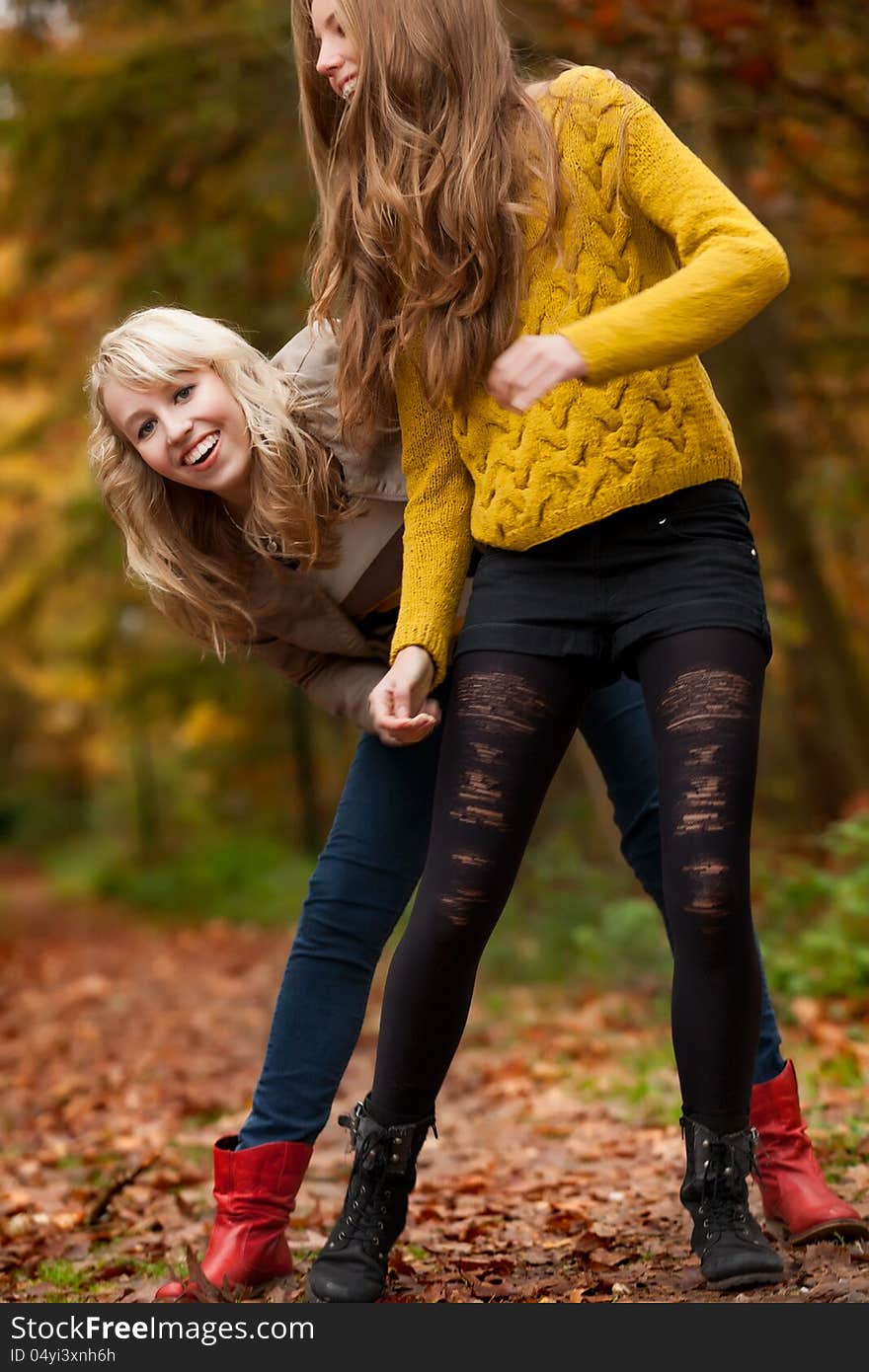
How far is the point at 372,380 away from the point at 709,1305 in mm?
1733

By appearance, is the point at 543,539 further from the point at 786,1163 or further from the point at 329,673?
the point at 786,1163

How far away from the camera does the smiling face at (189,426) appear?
2881 millimetres

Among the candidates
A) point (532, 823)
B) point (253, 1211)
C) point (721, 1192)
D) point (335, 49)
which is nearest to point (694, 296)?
point (335, 49)

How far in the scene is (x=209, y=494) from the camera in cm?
310

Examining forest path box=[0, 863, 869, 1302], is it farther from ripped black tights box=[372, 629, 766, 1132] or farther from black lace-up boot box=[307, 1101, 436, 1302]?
ripped black tights box=[372, 629, 766, 1132]

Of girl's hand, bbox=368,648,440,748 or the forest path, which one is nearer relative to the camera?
girl's hand, bbox=368,648,440,748

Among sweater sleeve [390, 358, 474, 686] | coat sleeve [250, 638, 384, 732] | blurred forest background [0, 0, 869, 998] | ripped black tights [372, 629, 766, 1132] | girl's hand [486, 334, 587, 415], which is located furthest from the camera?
blurred forest background [0, 0, 869, 998]

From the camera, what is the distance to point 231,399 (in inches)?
115

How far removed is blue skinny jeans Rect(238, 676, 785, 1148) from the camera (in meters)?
2.93

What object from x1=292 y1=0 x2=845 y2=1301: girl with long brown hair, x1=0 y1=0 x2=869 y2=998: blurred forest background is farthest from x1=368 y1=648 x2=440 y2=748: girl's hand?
x1=0 y1=0 x2=869 y2=998: blurred forest background

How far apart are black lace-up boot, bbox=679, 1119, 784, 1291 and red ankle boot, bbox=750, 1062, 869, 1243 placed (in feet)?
1.17

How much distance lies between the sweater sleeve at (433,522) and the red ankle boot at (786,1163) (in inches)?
43.7

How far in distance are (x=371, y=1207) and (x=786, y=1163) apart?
89 cm

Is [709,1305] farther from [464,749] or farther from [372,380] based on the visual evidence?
[372,380]
